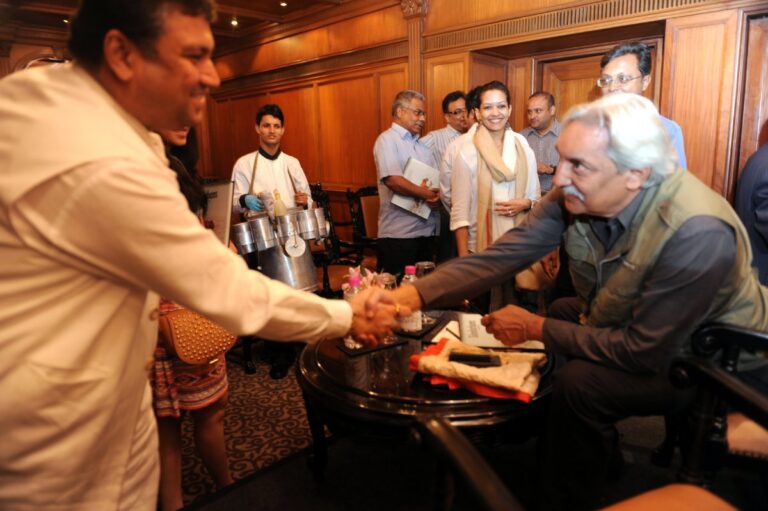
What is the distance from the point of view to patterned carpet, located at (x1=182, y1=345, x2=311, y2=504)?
7.52 ft

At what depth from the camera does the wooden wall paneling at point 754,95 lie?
3.41 meters

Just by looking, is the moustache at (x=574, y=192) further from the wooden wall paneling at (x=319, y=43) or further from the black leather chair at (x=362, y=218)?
the wooden wall paneling at (x=319, y=43)

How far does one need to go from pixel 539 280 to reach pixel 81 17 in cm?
250

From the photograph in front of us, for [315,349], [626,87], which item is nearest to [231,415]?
[315,349]

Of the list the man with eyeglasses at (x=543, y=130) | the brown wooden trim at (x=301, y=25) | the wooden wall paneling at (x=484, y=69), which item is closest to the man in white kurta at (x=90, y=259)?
the man with eyeglasses at (x=543, y=130)

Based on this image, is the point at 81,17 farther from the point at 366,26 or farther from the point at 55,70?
the point at 366,26

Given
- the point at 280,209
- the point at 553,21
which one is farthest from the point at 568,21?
the point at 280,209

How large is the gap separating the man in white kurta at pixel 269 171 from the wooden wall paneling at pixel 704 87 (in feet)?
8.62

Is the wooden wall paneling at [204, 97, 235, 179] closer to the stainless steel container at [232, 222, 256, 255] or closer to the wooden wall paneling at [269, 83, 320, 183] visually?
the wooden wall paneling at [269, 83, 320, 183]

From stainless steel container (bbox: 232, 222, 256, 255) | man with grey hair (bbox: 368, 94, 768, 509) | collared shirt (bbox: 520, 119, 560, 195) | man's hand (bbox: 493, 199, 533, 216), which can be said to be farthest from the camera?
collared shirt (bbox: 520, 119, 560, 195)

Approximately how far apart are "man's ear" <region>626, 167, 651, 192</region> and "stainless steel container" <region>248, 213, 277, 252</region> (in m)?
2.02

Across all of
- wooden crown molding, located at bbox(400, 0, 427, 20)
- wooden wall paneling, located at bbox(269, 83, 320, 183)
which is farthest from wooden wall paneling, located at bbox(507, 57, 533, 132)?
wooden wall paneling, located at bbox(269, 83, 320, 183)

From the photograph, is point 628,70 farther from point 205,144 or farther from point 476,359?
point 205,144

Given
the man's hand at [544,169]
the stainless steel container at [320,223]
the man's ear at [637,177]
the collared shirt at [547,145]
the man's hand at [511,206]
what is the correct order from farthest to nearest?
the collared shirt at [547,145] < the man's hand at [544,169] < the stainless steel container at [320,223] < the man's hand at [511,206] < the man's ear at [637,177]
